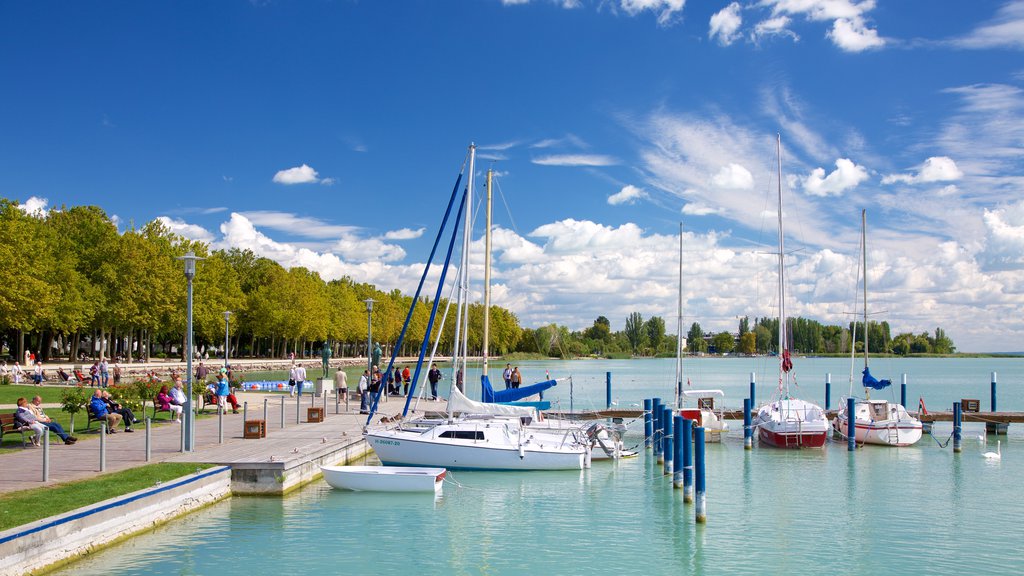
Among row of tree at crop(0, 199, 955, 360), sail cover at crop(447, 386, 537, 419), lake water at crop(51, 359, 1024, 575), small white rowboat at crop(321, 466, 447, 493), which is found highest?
row of tree at crop(0, 199, 955, 360)

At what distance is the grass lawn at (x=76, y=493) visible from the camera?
14.6m

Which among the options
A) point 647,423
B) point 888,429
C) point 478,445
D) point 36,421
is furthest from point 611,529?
point 888,429

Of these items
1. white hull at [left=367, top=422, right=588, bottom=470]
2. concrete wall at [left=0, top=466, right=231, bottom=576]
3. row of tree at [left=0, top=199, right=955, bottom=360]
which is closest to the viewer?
concrete wall at [left=0, top=466, right=231, bottom=576]

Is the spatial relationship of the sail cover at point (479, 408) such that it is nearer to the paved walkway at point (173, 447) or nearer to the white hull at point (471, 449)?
the white hull at point (471, 449)

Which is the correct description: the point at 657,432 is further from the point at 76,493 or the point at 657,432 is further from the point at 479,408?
the point at 76,493

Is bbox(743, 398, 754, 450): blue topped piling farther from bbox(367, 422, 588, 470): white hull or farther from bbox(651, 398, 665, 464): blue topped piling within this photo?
bbox(367, 422, 588, 470): white hull

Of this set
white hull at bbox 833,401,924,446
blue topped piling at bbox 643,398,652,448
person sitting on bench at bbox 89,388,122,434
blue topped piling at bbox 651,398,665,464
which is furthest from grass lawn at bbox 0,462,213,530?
white hull at bbox 833,401,924,446

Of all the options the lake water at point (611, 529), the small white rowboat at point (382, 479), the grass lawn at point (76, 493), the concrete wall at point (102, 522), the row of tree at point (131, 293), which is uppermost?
the row of tree at point (131, 293)

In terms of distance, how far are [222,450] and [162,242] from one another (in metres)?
66.7

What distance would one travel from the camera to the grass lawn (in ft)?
48.0

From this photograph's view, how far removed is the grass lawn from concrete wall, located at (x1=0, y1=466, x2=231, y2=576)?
0.93 feet

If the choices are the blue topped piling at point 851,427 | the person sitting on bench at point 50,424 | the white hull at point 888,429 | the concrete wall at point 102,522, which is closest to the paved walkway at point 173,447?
the person sitting on bench at point 50,424

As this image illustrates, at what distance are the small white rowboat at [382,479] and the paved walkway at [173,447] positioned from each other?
4.18ft

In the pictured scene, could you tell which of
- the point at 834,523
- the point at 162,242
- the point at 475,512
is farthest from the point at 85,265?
the point at 834,523
